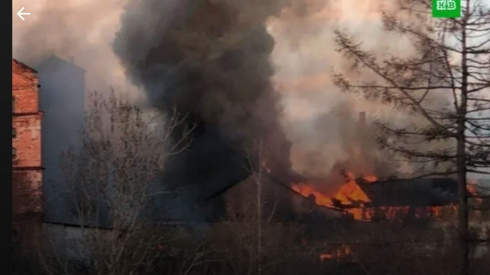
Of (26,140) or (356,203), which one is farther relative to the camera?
(356,203)

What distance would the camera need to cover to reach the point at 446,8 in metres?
6.54

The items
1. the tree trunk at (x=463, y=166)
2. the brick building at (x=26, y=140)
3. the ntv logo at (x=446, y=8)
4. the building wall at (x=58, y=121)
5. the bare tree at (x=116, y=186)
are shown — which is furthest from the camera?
→ the building wall at (x=58, y=121)

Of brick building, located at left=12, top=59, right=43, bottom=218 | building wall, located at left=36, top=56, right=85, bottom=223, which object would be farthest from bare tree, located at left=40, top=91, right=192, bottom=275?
brick building, located at left=12, top=59, right=43, bottom=218

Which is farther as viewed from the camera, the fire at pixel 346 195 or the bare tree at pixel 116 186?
the fire at pixel 346 195

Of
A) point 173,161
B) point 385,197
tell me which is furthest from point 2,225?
point 385,197

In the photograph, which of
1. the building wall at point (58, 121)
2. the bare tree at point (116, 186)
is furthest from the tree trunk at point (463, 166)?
the building wall at point (58, 121)

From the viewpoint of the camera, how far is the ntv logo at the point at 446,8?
6.29 meters

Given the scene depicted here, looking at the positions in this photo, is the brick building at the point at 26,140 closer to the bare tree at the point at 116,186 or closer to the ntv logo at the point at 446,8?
the bare tree at the point at 116,186

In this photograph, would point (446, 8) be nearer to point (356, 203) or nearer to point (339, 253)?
point (356, 203)

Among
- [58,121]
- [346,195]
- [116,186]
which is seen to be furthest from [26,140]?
[346,195]

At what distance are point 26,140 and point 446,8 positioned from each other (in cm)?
463

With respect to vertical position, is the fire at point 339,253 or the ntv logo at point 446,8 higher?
the ntv logo at point 446,8

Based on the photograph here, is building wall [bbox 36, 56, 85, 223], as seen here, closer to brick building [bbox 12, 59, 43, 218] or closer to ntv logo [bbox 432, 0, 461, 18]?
brick building [bbox 12, 59, 43, 218]

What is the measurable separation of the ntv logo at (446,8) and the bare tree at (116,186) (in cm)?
301
